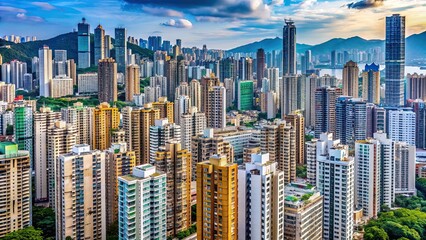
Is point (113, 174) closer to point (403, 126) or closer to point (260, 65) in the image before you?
point (403, 126)

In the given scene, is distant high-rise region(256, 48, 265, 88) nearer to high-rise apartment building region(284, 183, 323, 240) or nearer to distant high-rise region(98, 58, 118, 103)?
distant high-rise region(98, 58, 118, 103)

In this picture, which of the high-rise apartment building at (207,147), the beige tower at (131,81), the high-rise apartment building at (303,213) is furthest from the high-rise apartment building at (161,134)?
the beige tower at (131,81)

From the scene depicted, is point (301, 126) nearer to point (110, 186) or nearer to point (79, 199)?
point (110, 186)

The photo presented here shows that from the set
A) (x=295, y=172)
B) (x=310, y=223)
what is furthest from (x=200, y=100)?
(x=310, y=223)

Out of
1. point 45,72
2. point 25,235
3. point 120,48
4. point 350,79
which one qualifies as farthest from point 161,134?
point 120,48

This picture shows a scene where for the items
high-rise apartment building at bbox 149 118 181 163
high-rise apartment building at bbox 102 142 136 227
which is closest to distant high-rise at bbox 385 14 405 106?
high-rise apartment building at bbox 149 118 181 163

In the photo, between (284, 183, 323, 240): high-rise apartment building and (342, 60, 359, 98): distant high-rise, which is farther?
(342, 60, 359, 98): distant high-rise
